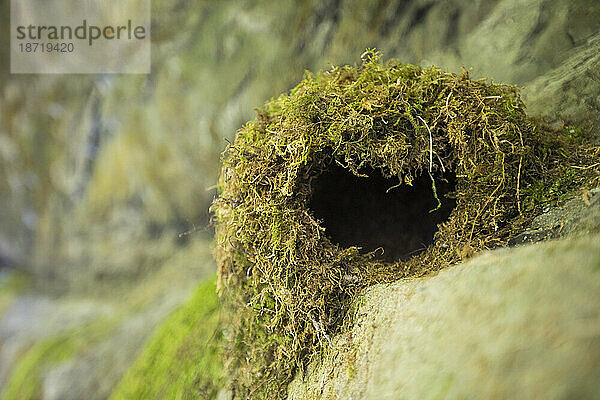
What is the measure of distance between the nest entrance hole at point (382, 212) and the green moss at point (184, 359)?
36.0 inches

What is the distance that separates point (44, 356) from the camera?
12.9 feet

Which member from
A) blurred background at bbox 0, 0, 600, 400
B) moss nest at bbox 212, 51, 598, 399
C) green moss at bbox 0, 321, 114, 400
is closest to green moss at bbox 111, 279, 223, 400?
moss nest at bbox 212, 51, 598, 399

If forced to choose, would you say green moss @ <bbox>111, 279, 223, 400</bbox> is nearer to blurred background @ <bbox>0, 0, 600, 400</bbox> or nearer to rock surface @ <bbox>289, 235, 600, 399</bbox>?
blurred background @ <bbox>0, 0, 600, 400</bbox>

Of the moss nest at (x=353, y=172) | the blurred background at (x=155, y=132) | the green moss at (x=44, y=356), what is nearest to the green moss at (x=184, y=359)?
the moss nest at (x=353, y=172)

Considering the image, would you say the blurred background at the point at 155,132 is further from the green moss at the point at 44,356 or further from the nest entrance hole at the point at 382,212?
the nest entrance hole at the point at 382,212

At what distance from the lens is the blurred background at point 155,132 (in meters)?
3.28

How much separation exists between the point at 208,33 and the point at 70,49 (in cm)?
154

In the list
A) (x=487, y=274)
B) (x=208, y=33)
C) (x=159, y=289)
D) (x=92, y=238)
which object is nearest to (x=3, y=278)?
(x=92, y=238)

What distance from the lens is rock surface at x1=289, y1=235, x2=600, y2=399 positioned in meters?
0.94

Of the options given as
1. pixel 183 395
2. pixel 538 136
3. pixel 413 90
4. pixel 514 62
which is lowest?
pixel 183 395

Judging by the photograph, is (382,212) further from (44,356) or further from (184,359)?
(44,356)

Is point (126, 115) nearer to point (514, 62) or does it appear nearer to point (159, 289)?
point (159, 289)

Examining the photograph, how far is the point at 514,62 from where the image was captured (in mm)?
3166

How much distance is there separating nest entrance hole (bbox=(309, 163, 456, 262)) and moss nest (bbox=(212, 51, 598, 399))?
39cm
